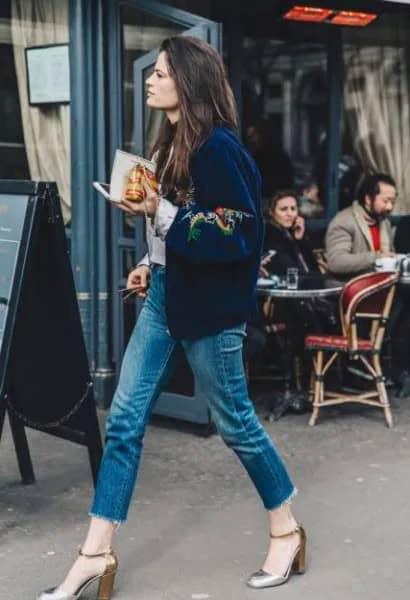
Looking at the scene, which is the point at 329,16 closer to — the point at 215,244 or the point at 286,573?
the point at 215,244

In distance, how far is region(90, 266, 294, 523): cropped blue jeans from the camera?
139 inches

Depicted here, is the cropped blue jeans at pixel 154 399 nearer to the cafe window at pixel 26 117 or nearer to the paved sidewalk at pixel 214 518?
the paved sidewalk at pixel 214 518

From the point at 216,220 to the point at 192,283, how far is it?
234 millimetres

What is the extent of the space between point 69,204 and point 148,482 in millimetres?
2259

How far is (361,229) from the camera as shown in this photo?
22.8 ft

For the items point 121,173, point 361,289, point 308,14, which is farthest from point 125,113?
point 121,173

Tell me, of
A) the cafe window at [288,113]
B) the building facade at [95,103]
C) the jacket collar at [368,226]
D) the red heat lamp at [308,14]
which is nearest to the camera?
the building facade at [95,103]

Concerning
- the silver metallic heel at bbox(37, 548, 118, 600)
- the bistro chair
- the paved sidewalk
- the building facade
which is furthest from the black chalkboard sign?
the bistro chair

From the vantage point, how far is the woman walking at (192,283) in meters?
3.38

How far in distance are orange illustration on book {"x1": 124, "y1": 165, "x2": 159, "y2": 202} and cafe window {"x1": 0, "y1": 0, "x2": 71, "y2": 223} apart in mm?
3165

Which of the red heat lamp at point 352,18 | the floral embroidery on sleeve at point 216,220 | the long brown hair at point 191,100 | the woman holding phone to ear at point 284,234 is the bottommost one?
the woman holding phone to ear at point 284,234

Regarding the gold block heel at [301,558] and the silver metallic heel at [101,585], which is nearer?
the silver metallic heel at [101,585]

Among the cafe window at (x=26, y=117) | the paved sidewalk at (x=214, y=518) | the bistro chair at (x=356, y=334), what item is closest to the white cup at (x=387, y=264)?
the bistro chair at (x=356, y=334)

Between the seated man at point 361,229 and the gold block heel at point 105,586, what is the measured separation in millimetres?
3667
